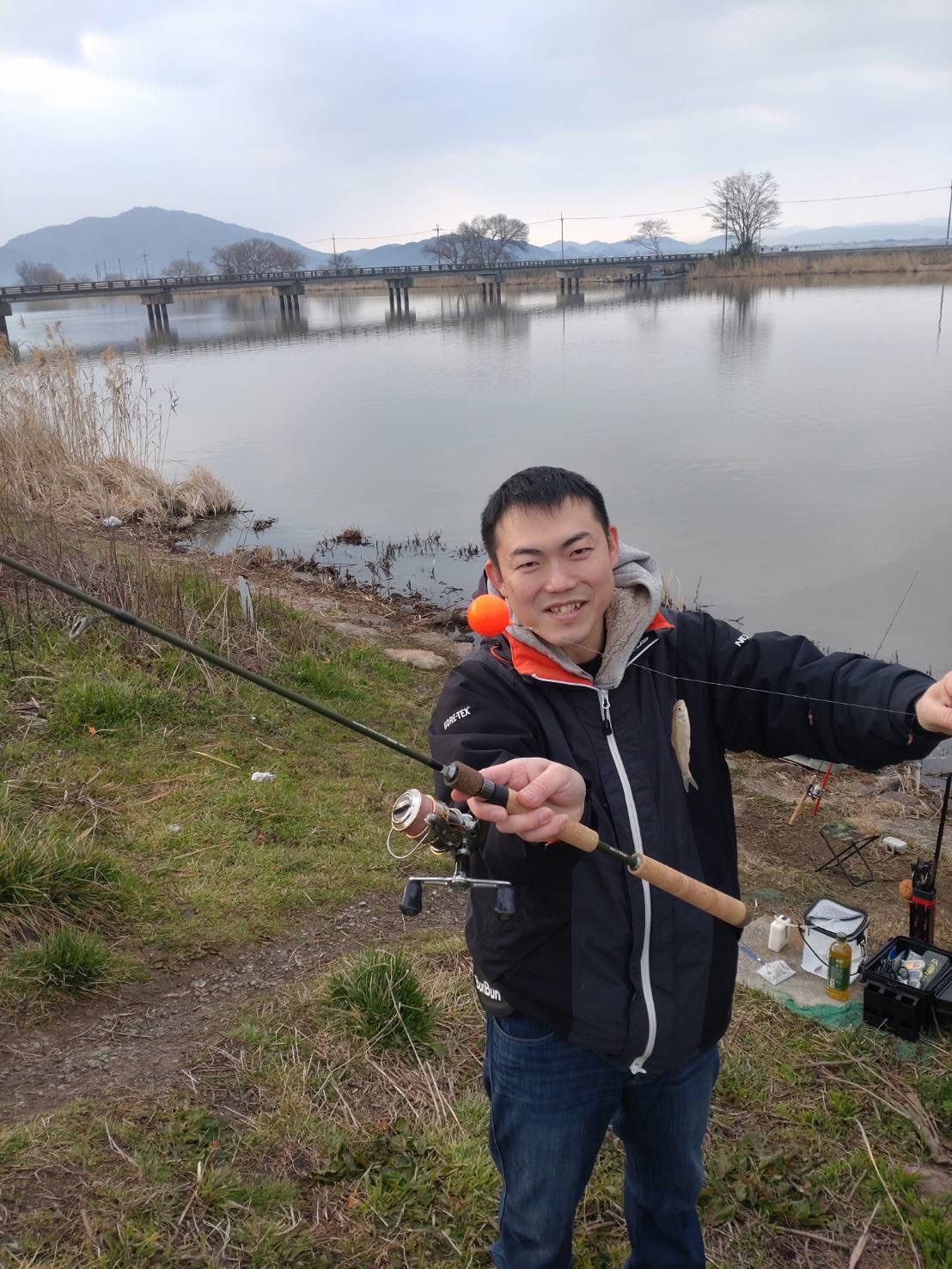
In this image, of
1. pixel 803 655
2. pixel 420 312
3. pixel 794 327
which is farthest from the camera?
pixel 420 312

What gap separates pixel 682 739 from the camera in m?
1.83

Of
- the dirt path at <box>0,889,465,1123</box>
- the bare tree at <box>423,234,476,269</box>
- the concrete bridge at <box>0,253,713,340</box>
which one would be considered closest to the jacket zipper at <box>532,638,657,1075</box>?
the dirt path at <box>0,889,465,1123</box>

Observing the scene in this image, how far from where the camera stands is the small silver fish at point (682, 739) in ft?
6.02

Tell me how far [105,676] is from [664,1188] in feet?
14.3

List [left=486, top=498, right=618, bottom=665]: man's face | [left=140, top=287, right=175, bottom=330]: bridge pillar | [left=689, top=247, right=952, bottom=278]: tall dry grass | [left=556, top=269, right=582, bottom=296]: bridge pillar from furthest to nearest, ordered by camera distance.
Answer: [left=556, top=269, right=582, bottom=296]: bridge pillar < [left=689, top=247, right=952, bottom=278]: tall dry grass < [left=140, top=287, right=175, bottom=330]: bridge pillar < [left=486, top=498, right=618, bottom=665]: man's face

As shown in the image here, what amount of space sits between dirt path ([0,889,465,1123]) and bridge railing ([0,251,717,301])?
45612mm

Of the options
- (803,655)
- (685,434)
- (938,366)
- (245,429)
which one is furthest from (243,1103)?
(938,366)

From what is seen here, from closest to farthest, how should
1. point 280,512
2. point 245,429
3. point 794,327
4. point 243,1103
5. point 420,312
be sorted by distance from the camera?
point 243,1103
point 280,512
point 245,429
point 794,327
point 420,312

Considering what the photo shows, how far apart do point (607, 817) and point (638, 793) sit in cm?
7

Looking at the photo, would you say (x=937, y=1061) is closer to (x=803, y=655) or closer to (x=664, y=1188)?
(x=664, y=1188)

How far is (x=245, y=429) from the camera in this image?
1950cm

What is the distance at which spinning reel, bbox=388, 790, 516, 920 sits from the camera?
5.30 feet

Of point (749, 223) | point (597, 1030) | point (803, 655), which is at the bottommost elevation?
point (597, 1030)

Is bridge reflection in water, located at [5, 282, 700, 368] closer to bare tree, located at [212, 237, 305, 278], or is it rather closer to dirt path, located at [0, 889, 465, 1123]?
dirt path, located at [0, 889, 465, 1123]
